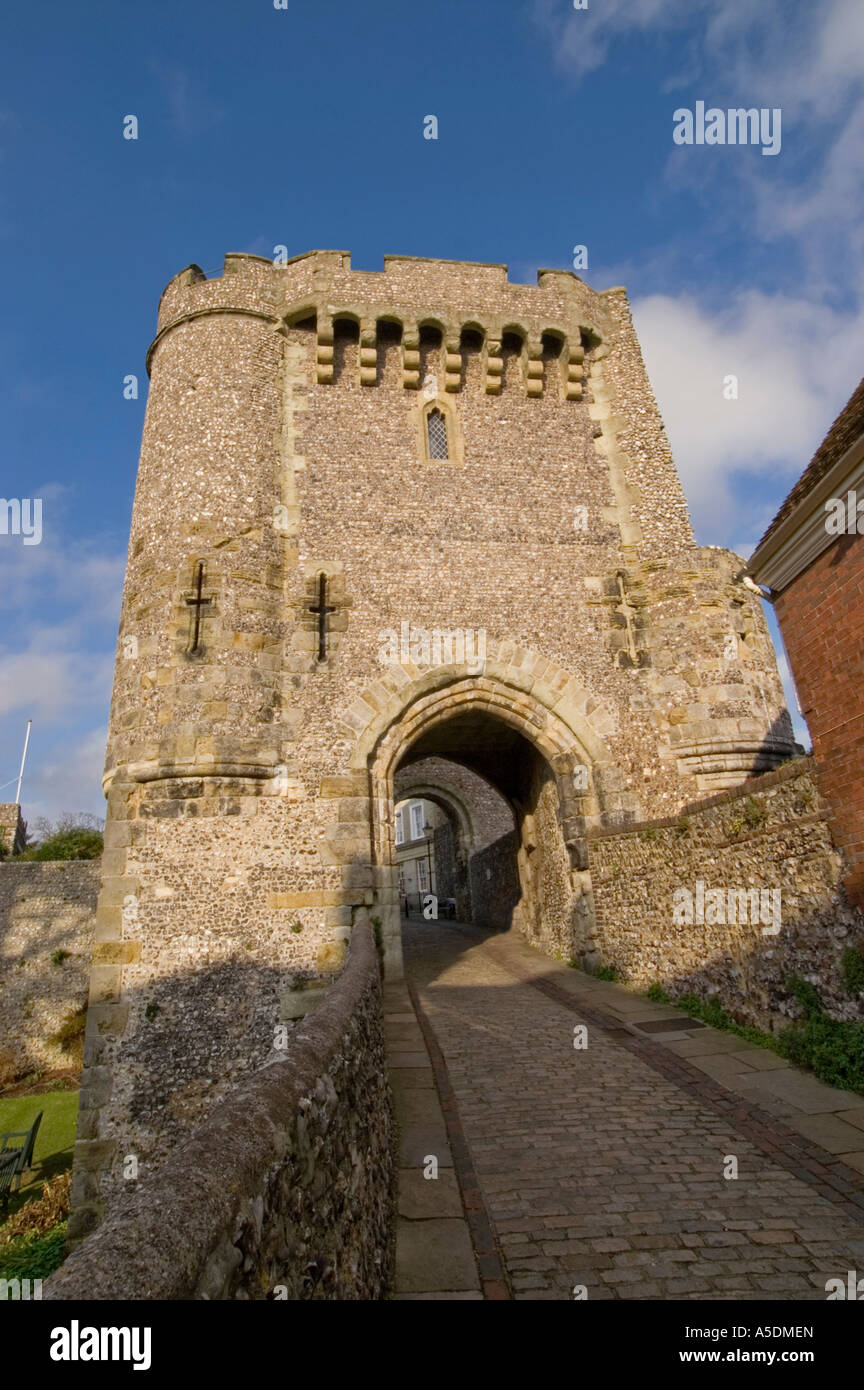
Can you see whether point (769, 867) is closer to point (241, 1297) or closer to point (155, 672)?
point (241, 1297)

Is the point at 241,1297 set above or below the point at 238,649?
below

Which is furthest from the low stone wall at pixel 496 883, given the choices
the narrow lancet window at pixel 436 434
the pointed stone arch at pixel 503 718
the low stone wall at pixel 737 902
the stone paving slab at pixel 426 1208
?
the stone paving slab at pixel 426 1208

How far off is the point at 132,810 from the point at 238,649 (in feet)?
9.35

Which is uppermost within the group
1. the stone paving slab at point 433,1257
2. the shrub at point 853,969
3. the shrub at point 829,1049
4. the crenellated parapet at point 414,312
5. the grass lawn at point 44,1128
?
the crenellated parapet at point 414,312

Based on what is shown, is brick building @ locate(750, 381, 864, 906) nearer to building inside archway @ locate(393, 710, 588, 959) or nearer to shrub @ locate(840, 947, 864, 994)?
shrub @ locate(840, 947, 864, 994)

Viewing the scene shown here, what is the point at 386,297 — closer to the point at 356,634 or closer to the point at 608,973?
the point at 356,634

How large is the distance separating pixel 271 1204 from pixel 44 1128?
60.5 ft

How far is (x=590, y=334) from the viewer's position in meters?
15.1

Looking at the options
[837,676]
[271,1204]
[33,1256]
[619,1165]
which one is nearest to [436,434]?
[837,676]

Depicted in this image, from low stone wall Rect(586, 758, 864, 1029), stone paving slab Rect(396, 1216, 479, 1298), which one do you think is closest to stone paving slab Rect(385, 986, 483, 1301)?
stone paving slab Rect(396, 1216, 479, 1298)

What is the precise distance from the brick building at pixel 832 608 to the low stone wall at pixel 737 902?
13.2 inches

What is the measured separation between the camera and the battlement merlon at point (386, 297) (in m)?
13.8

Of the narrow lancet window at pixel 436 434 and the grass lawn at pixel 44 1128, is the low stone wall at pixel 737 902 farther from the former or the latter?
the grass lawn at pixel 44 1128
